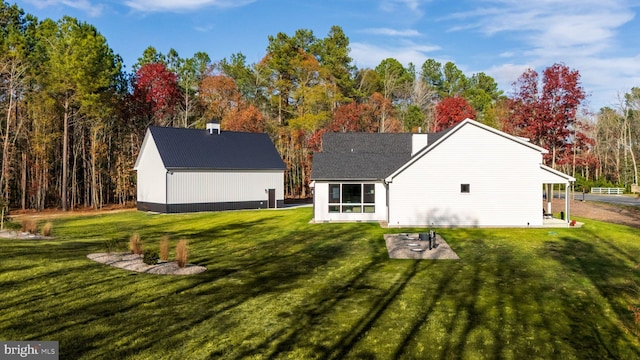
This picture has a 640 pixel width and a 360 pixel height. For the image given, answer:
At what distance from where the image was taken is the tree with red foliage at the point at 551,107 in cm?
3722

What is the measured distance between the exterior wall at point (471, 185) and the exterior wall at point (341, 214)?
2.03 m

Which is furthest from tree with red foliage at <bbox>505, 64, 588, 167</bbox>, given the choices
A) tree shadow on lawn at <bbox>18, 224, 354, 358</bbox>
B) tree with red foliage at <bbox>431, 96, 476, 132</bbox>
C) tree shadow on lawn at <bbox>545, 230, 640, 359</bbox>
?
tree shadow on lawn at <bbox>18, 224, 354, 358</bbox>

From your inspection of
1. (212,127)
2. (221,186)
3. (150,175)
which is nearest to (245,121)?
(212,127)

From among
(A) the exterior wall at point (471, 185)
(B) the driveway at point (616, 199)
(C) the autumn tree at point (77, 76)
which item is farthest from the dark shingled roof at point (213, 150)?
(B) the driveway at point (616, 199)

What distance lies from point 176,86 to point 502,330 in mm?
49922

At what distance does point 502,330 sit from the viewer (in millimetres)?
8766

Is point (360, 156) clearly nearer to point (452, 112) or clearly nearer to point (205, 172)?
point (205, 172)

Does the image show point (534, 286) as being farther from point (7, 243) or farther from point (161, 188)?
point (161, 188)

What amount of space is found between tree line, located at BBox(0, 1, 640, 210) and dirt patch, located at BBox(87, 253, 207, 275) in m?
26.9

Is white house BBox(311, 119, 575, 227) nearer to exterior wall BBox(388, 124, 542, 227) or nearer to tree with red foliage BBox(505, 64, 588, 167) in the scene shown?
exterior wall BBox(388, 124, 542, 227)

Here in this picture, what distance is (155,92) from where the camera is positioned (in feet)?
160

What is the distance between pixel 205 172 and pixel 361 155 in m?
14.3

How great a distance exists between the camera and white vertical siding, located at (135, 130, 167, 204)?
33.7 m

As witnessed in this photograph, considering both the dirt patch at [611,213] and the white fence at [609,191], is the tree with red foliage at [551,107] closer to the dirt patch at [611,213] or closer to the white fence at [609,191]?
the dirt patch at [611,213]
